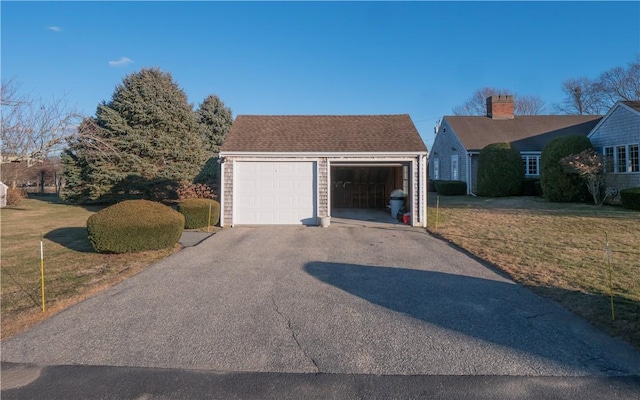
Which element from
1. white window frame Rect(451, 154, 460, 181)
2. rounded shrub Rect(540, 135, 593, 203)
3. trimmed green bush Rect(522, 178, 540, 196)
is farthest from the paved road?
white window frame Rect(451, 154, 460, 181)

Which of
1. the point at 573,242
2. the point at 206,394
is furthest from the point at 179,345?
the point at 573,242

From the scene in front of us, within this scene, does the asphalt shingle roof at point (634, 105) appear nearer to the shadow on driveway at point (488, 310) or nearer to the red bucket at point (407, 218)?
the red bucket at point (407, 218)

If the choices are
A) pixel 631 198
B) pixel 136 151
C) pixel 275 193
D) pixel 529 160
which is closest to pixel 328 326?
pixel 275 193

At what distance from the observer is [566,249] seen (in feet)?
27.9

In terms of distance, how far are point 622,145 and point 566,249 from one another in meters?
11.9

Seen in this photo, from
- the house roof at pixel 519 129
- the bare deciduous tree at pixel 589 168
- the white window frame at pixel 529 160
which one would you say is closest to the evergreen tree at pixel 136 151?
the house roof at pixel 519 129

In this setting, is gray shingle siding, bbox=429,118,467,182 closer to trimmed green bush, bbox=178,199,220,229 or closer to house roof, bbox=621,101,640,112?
house roof, bbox=621,101,640,112

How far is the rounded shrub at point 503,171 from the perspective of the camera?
68.5 ft

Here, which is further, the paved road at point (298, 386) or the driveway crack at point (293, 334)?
the driveway crack at point (293, 334)

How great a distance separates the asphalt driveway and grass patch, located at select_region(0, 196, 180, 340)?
376 millimetres

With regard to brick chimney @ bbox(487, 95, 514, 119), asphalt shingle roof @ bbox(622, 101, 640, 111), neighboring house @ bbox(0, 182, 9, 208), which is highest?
brick chimney @ bbox(487, 95, 514, 119)

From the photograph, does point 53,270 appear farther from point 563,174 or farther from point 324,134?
point 563,174

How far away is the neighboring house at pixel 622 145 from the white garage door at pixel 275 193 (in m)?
13.6

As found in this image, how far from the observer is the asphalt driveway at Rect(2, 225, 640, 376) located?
11.7ft
